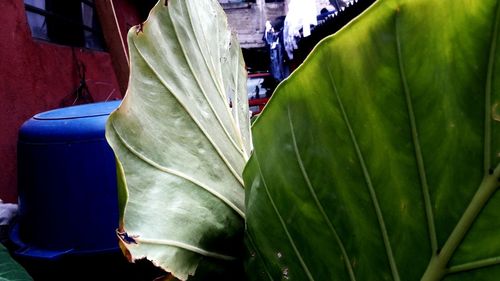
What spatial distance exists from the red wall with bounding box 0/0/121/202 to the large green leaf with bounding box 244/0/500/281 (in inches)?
74.5

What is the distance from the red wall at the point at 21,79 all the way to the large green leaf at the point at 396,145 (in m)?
1.89

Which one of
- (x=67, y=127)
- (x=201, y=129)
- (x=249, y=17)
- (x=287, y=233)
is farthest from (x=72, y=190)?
(x=249, y=17)

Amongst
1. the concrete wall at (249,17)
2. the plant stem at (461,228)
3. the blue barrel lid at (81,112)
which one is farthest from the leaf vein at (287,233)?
the concrete wall at (249,17)

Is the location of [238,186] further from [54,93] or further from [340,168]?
[54,93]

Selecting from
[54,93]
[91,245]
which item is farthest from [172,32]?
[54,93]

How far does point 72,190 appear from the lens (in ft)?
4.50

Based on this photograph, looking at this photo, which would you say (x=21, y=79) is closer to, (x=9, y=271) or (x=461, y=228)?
(x=9, y=271)

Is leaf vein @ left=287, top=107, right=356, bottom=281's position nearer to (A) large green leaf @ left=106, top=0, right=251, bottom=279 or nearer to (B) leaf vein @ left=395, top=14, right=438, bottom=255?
(B) leaf vein @ left=395, top=14, right=438, bottom=255

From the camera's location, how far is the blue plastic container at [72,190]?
138 cm

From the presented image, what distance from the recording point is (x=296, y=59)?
7555 mm

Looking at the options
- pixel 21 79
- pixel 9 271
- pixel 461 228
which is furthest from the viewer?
pixel 21 79

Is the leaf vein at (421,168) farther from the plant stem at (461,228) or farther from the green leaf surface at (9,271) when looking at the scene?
the green leaf surface at (9,271)

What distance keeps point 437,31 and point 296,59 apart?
7.37 m

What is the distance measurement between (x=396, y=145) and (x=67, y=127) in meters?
1.26
